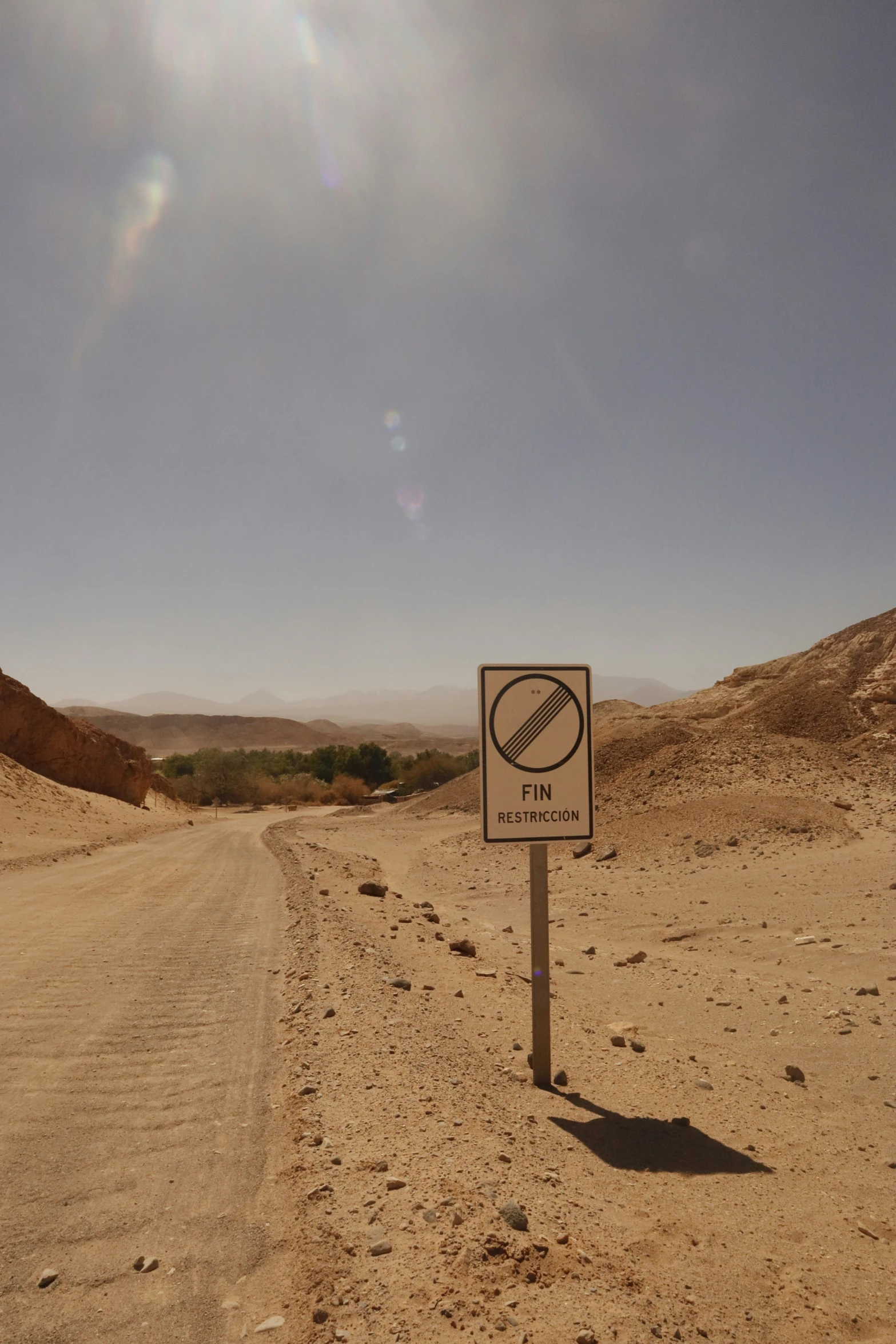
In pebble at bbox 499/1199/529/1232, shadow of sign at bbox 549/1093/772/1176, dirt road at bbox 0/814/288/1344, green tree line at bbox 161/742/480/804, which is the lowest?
shadow of sign at bbox 549/1093/772/1176

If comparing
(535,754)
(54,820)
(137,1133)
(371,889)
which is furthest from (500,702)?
(54,820)

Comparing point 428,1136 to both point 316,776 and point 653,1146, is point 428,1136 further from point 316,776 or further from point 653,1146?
point 316,776

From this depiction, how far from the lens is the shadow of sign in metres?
3.68

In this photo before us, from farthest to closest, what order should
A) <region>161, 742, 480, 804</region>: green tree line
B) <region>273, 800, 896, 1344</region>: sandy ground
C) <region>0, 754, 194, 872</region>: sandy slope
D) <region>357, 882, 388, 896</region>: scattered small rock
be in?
<region>161, 742, 480, 804</region>: green tree line < <region>0, 754, 194, 872</region>: sandy slope < <region>357, 882, 388, 896</region>: scattered small rock < <region>273, 800, 896, 1344</region>: sandy ground

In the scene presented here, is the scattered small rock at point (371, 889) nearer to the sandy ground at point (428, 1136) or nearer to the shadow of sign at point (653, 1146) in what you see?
the sandy ground at point (428, 1136)

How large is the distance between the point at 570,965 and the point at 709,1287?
6.25m

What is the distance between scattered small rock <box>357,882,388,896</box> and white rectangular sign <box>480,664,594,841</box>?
781cm

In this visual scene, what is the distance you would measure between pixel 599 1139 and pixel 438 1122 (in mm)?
863

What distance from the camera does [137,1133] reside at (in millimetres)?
3791

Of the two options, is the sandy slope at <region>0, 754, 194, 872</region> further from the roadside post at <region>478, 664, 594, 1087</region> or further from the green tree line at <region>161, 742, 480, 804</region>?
the green tree line at <region>161, 742, 480, 804</region>

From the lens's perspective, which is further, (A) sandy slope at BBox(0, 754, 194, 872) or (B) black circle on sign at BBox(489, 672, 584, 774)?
(A) sandy slope at BBox(0, 754, 194, 872)

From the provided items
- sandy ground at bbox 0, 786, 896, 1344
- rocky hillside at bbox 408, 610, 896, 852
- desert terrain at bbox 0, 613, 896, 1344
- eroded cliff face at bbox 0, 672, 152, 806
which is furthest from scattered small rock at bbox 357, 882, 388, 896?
eroded cliff face at bbox 0, 672, 152, 806

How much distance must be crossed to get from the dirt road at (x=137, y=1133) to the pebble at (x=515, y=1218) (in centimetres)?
87

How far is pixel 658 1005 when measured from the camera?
712 cm
